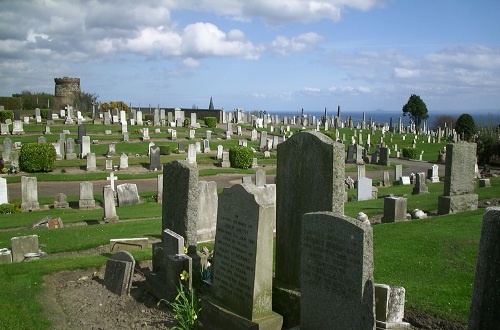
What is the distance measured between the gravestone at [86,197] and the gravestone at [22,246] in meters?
8.25

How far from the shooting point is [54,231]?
1420cm

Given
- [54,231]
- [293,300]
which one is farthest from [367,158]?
[293,300]

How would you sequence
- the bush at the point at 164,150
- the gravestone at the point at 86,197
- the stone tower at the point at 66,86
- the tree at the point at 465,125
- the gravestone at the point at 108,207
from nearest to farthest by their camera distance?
the gravestone at the point at 108,207 → the gravestone at the point at 86,197 → the bush at the point at 164,150 → the tree at the point at 465,125 → the stone tower at the point at 66,86

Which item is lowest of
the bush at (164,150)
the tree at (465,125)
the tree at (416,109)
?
the bush at (164,150)

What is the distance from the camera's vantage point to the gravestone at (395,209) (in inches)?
586

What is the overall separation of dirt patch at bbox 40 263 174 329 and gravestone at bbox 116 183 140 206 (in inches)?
385

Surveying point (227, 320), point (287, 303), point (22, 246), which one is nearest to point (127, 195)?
point (22, 246)

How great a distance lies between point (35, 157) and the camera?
26953 mm

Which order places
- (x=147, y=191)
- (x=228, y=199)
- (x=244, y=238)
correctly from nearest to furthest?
(x=244, y=238)
(x=228, y=199)
(x=147, y=191)

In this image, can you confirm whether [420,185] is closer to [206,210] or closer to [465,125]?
[206,210]

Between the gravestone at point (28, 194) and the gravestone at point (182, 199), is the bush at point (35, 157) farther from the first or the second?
the gravestone at point (182, 199)

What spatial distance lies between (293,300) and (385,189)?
61.1 ft

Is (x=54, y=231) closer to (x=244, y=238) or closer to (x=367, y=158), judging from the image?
(x=244, y=238)

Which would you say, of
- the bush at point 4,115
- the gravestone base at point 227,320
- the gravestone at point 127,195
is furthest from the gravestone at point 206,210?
the bush at point 4,115
